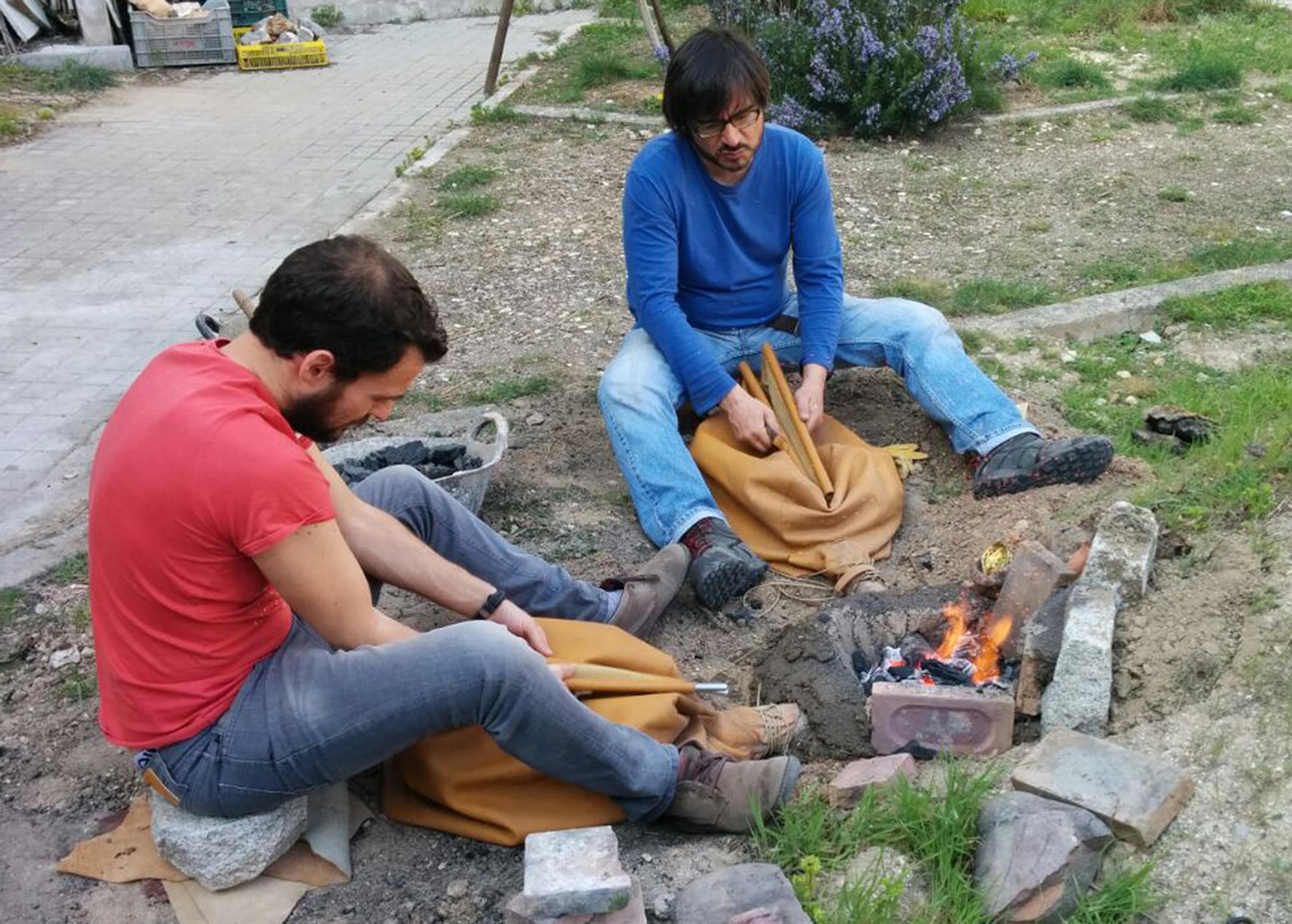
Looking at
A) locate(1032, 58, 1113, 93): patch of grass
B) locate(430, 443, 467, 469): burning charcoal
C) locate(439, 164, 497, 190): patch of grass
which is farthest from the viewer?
locate(1032, 58, 1113, 93): patch of grass

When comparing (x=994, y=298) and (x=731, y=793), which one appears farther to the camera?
(x=994, y=298)

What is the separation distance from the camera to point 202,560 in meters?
2.72

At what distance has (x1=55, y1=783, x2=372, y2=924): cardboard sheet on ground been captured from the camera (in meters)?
3.00

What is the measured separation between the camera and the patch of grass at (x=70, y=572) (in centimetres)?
439

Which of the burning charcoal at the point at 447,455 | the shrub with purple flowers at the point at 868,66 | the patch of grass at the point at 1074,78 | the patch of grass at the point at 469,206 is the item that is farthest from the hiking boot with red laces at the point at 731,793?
the patch of grass at the point at 1074,78

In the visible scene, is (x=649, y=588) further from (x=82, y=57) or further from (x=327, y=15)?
(x=327, y=15)

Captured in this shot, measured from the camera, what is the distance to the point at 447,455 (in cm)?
456

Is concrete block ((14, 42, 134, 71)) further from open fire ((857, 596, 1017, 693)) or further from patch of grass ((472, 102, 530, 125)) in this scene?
open fire ((857, 596, 1017, 693))

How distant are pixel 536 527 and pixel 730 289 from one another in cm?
114

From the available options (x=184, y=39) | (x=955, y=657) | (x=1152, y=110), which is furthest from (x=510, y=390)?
(x=184, y=39)

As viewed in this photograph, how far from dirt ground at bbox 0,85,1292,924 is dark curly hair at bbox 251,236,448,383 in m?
1.23

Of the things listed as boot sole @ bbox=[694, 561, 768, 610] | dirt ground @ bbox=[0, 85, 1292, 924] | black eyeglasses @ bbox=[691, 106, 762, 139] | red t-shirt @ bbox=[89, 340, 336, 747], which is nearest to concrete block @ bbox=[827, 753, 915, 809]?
dirt ground @ bbox=[0, 85, 1292, 924]

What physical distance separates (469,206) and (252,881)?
5.54m

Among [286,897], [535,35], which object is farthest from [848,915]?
[535,35]
